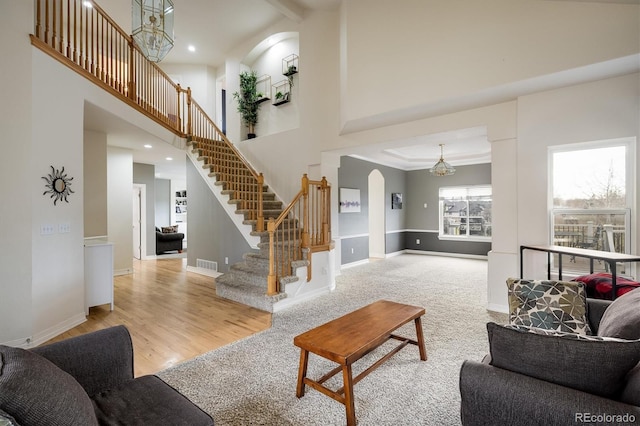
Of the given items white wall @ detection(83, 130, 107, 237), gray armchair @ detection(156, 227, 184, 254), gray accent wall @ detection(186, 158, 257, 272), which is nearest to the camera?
white wall @ detection(83, 130, 107, 237)

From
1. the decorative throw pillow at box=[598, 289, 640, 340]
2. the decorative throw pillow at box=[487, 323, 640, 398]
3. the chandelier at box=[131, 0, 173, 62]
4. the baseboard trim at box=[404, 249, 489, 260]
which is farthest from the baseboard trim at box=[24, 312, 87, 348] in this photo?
the baseboard trim at box=[404, 249, 489, 260]

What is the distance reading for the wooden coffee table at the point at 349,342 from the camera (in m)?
1.78

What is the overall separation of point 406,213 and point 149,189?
295 inches

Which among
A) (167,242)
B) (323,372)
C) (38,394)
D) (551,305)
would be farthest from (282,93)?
(38,394)

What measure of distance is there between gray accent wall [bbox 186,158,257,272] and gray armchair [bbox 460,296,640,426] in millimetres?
4316

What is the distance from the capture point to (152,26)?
8.39 ft

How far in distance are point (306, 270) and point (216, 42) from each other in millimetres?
6042

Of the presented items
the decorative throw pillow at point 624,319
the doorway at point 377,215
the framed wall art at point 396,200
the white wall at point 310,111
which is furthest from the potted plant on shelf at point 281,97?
the decorative throw pillow at point 624,319

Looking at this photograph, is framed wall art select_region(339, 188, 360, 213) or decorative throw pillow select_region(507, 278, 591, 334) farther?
framed wall art select_region(339, 188, 360, 213)

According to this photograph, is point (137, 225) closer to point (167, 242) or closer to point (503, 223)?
point (167, 242)

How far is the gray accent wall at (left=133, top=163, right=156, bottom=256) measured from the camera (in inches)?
301

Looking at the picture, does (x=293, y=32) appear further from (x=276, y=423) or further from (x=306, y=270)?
(x=276, y=423)

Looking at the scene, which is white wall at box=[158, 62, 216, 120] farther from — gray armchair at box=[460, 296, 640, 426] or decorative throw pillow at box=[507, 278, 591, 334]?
gray armchair at box=[460, 296, 640, 426]

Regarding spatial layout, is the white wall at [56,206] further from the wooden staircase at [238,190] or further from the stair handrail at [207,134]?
the stair handrail at [207,134]
